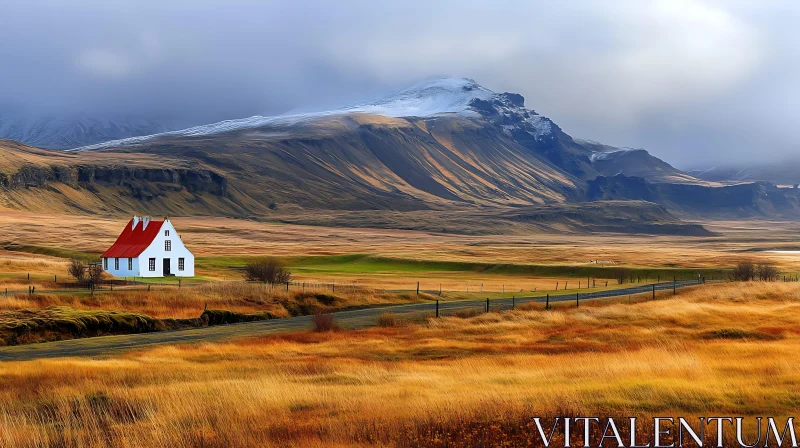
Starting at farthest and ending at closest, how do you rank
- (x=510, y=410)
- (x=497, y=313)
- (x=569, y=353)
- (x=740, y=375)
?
1. (x=497, y=313)
2. (x=569, y=353)
3. (x=740, y=375)
4. (x=510, y=410)

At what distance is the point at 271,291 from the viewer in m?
61.3

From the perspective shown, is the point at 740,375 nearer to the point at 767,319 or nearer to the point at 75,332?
the point at 767,319

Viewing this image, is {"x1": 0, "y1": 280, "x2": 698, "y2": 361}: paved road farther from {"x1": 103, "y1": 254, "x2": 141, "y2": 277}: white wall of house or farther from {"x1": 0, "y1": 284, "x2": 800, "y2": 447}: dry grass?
{"x1": 103, "y1": 254, "x2": 141, "y2": 277}: white wall of house

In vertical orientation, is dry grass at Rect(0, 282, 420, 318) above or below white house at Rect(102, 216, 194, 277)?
below

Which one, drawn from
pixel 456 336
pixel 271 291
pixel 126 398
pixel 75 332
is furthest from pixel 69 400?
pixel 271 291

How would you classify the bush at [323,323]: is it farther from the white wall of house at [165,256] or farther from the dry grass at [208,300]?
the white wall of house at [165,256]

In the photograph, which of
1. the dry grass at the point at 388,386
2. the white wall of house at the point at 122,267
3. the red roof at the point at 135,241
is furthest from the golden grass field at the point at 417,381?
the red roof at the point at 135,241

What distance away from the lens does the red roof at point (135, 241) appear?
275 ft

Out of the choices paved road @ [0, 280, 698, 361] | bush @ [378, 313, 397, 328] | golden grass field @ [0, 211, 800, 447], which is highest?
golden grass field @ [0, 211, 800, 447]

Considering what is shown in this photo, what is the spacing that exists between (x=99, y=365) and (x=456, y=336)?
17.0 meters

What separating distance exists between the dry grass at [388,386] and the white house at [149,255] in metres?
49.4

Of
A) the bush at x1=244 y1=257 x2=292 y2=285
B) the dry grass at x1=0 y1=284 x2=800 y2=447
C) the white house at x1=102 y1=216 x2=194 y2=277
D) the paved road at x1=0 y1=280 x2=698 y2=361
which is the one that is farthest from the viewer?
the white house at x1=102 y1=216 x2=194 y2=277

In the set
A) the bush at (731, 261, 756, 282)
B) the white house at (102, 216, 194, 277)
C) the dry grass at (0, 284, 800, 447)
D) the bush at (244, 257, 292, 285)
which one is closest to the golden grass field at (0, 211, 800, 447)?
the dry grass at (0, 284, 800, 447)

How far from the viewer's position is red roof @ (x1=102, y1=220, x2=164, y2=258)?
3298 inches
